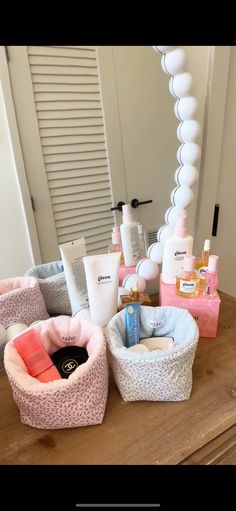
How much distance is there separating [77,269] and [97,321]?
0.11 metres

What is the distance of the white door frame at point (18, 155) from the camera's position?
1.60 ft

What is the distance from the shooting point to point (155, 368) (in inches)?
15.3

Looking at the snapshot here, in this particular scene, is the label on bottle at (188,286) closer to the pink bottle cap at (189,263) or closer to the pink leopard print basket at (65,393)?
the pink bottle cap at (189,263)

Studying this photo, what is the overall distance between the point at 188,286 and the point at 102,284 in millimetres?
176

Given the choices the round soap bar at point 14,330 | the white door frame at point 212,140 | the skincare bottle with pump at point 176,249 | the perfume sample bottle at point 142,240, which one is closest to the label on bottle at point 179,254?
the skincare bottle with pump at point 176,249

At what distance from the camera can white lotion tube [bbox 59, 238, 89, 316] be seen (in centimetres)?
55

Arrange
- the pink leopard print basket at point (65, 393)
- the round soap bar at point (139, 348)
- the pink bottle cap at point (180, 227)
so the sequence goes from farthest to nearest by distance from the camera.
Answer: the pink bottle cap at point (180, 227) < the round soap bar at point (139, 348) < the pink leopard print basket at point (65, 393)

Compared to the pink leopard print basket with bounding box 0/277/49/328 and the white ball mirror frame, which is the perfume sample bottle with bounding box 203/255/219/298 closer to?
the white ball mirror frame

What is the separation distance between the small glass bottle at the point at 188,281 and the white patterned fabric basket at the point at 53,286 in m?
0.25

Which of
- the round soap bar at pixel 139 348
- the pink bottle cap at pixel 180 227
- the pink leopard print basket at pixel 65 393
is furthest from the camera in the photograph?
the pink bottle cap at pixel 180 227

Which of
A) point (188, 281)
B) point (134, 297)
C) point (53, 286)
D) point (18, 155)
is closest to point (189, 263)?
point (188, 281)

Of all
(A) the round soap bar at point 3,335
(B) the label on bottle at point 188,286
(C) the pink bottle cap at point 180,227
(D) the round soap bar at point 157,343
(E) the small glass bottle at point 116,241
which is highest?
(C) the pink bottle cap at point 180,227
